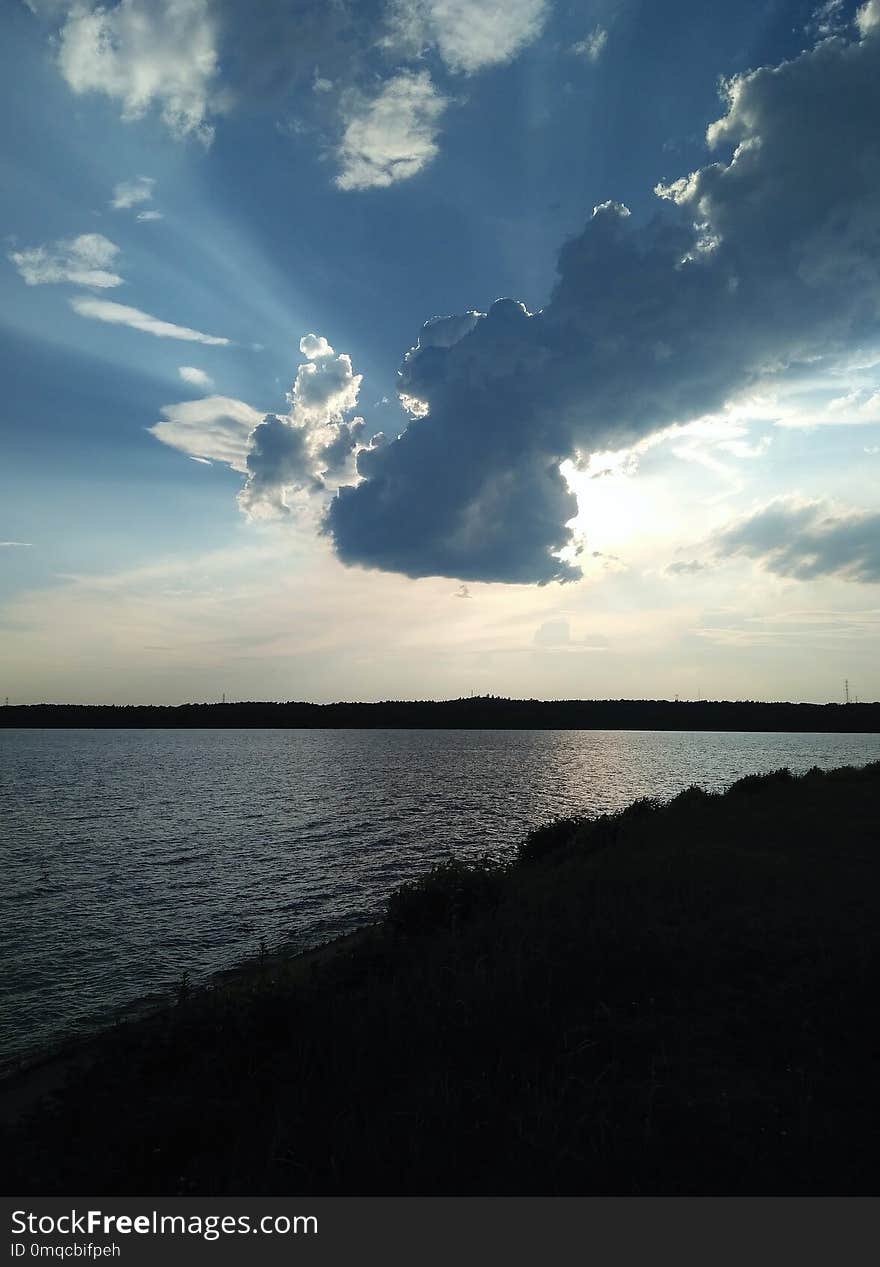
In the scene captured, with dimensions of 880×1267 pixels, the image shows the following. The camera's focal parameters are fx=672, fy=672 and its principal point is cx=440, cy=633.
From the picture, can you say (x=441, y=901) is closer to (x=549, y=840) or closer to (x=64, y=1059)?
(x=64, y=1059)

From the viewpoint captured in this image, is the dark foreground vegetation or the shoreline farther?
the shoreline

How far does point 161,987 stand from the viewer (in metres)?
20.4

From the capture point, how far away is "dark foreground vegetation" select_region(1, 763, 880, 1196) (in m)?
7.47

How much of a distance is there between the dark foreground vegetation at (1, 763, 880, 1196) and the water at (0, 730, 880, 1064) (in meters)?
8.44

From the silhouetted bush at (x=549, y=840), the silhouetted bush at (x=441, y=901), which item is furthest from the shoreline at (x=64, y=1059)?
the silhouetted bush at (x=549, y=840)

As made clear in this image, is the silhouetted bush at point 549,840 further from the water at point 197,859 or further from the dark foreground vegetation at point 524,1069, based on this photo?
the dark foreground vegetation at point 524,1069

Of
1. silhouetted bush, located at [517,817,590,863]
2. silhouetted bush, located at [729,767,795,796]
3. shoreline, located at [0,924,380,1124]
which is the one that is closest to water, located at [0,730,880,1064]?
shoreline, located at [0,924,380,1124]

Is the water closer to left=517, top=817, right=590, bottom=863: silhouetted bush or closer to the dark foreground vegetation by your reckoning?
left=517, top=817, right=590, bottom=863: silhouetted bush

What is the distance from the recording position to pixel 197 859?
127ft

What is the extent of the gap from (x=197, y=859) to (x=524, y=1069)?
111 ft

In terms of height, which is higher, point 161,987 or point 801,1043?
point 801,1043
